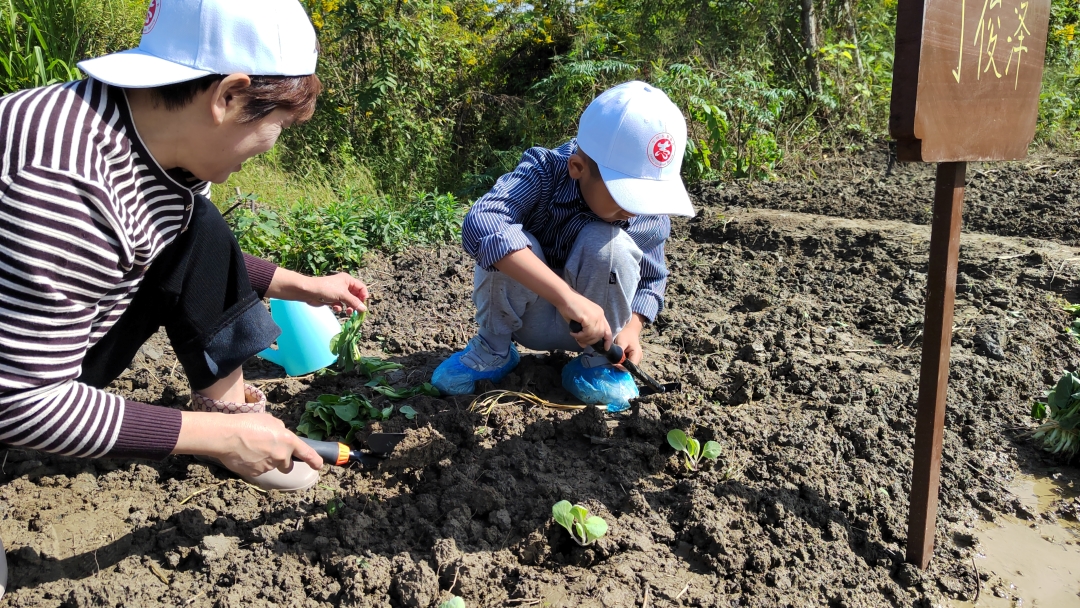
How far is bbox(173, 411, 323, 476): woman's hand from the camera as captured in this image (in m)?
1.44

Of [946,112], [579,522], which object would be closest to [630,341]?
[579,522]

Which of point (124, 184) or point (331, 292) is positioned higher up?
point (124, 184)

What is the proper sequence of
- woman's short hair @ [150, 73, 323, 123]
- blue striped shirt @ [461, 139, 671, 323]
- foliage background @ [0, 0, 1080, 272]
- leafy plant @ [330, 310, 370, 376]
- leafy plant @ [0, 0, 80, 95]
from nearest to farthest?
woman's short hair @ [150, 73, 323, 123] < blue striped shirt @ [461, 139, 671, 323] < leafy plant @ [330, 310, 370, 376] < leafy plant @ [0, 0, 80, 95] < foliage background @ [0, 0, 1080, 272]

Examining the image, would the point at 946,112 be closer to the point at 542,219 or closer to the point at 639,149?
the point at 639,149

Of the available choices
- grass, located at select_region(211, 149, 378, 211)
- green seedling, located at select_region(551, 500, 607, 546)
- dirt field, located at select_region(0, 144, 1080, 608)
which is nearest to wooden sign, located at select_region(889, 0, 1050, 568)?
dirt field, located at select_region(0, 144, 1080, 608)

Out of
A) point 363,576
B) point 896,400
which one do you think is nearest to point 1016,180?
point 896,400

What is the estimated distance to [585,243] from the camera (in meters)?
2.32

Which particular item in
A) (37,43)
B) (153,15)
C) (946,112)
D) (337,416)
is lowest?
(337,416)

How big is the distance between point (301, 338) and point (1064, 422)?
8.31 ft

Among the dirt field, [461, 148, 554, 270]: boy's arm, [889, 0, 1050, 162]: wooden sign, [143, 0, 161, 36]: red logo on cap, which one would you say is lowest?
the dirt field

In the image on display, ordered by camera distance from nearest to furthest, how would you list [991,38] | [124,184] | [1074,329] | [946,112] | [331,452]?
[124,184] → [946,112] → [991,38] → [331,452] → [1074,329]

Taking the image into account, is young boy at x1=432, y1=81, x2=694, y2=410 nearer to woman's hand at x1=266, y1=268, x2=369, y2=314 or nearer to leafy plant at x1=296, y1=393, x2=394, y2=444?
leafy plant at x1=296, y1=393, x2=394, y2=444

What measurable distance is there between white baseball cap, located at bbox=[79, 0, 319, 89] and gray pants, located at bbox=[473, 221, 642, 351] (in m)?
1.11

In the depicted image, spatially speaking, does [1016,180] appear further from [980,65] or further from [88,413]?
[88,413]
